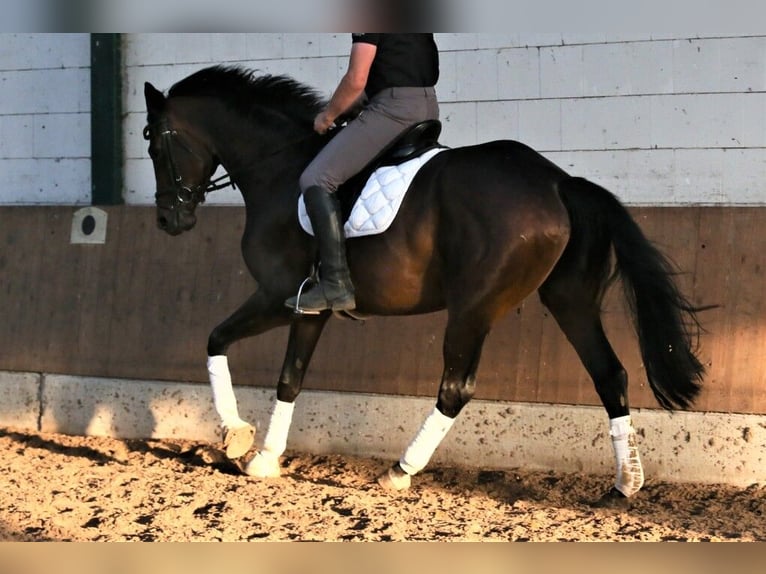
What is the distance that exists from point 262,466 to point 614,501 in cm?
202

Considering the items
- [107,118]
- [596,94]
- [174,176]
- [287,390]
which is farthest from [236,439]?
[107,118]

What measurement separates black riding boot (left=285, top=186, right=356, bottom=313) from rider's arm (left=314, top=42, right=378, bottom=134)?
0.47 metres

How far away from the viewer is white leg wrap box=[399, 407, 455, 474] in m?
5.13

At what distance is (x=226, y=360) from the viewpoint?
5773mm

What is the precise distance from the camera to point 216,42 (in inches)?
309

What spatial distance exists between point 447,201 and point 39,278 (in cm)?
405

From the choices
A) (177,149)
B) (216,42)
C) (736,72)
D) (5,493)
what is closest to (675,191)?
(736,72)

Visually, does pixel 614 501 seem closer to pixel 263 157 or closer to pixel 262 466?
pixel 262 466

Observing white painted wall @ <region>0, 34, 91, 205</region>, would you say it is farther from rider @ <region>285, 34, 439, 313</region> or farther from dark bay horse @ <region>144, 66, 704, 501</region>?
rider @ <region>285, 34, 439, 313</region>

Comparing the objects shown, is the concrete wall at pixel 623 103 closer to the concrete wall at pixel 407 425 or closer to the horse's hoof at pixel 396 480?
the concrete wall at pixel 407 425

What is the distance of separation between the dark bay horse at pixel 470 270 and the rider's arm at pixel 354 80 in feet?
1.68

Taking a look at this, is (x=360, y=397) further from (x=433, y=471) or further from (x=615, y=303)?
(x=615, y=303)

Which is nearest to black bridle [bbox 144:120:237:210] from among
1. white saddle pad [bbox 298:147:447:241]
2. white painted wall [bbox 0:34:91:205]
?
white saddle pad [bbox 298:147:447:241]

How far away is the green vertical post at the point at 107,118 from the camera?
8156 millimetres
